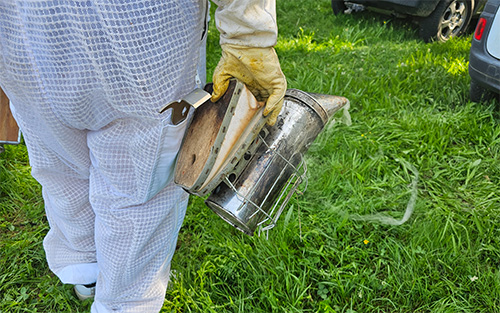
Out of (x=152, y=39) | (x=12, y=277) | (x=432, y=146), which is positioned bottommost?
(x=12, y=277)

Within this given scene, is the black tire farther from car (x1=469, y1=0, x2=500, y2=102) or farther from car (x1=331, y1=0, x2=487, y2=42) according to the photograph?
car (x1=469, y1=0, x2=500, y2=102)

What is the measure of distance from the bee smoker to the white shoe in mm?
832

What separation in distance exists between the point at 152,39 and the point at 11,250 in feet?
5.56

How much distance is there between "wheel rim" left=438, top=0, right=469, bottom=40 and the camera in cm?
479

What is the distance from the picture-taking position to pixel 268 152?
1.63 m

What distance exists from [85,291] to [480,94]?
3113mm

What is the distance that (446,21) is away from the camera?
15.8 feet

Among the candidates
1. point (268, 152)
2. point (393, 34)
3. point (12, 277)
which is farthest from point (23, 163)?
point (393, 34)

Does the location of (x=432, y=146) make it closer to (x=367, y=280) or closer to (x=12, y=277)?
(x=367, y=280)

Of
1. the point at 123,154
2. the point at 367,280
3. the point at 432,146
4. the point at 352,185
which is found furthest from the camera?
the point at 432,146

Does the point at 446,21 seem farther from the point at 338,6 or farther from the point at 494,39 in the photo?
the point at 494,39

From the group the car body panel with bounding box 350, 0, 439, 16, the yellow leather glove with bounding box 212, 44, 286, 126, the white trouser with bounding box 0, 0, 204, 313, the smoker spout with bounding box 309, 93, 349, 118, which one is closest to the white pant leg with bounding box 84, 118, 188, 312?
the white trouser with bounding box 0, 0, 204, 313

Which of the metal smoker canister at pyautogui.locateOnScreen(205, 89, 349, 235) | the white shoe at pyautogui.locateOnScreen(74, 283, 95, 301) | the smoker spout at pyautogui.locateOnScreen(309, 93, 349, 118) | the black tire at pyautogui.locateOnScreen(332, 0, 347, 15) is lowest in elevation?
the white shoe at pyautogui.locateOnScreen(74, 283, 95, 301)

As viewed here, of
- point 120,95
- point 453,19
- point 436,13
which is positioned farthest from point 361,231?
point 453,19
